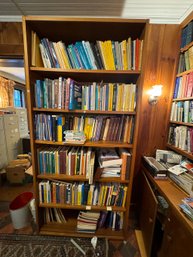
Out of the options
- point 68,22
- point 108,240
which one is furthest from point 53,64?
point 108,240

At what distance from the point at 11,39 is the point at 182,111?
213cm

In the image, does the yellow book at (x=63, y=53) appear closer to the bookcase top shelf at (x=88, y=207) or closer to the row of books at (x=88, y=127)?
the row of books at (x=88, y=127)

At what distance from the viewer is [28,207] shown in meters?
1.60

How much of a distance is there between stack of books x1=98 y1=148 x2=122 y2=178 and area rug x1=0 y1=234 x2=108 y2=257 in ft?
2.41

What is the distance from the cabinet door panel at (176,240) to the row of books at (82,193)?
0.47m

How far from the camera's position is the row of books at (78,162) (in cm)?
129

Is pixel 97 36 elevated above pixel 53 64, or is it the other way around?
pixel 97 36

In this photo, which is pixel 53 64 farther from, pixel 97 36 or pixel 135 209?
pixel 135 209

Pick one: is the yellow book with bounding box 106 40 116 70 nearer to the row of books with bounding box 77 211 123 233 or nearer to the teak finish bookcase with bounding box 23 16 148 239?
the teak finish bookcase with bounding box 23 16 148 239

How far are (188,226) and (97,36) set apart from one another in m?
1.59

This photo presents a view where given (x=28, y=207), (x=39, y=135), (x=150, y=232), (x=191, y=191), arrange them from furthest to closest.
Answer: (x=28, y=207) < (x=39, y=135) < (x=150, y=232) < (x=191, y=191)

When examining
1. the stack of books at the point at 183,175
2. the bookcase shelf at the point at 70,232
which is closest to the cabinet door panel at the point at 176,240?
the stack of books at the point at 183,175

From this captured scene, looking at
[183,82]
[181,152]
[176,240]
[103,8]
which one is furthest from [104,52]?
[176,240]

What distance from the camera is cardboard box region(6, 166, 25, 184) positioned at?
2443 mm
